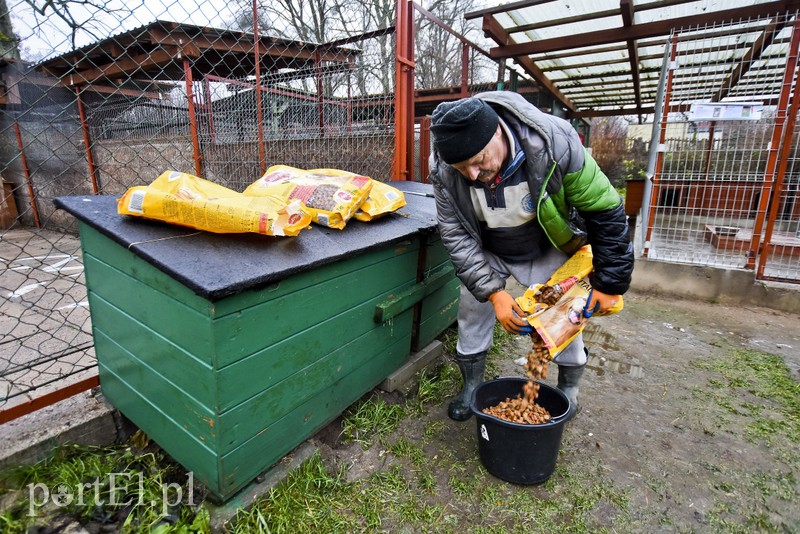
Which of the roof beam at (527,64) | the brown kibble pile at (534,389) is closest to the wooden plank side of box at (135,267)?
the brown kibble pile at (534,389)

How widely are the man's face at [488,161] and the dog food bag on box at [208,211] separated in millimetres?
689

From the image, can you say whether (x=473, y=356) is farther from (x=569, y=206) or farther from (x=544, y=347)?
(x=569, y=206)

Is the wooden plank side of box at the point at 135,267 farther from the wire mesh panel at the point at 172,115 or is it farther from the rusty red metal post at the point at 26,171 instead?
the rusty red metal post at the point at 26,171

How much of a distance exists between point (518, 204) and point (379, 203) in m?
0.73

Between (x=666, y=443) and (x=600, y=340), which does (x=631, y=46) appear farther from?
(x=666, y=443)

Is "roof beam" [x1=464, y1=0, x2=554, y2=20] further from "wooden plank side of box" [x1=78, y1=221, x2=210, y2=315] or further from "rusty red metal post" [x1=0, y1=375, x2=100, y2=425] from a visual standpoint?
"rusty red metal post" [x1=0, y1=375, x2=100, y2=425]

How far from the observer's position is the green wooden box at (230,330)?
134cm

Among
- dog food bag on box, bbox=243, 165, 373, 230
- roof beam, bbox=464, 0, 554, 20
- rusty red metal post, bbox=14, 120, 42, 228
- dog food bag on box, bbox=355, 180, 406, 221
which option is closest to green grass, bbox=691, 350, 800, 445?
dog food bag on box, bbox=355, 180, 406, 221

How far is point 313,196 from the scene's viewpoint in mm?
1927

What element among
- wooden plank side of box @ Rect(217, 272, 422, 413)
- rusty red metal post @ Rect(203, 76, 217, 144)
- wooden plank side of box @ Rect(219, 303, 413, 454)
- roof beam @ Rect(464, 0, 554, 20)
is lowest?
wooden plank side of box @ Rect(219, 303, 413, 454)

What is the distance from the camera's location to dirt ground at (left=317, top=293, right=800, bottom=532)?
1.63 meters

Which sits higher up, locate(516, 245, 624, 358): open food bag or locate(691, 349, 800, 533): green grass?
locate(516, 245, 624, 358): open food bag

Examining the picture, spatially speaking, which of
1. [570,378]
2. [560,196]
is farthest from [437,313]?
[560,196]

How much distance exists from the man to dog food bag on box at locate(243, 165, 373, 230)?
39 centimetres
